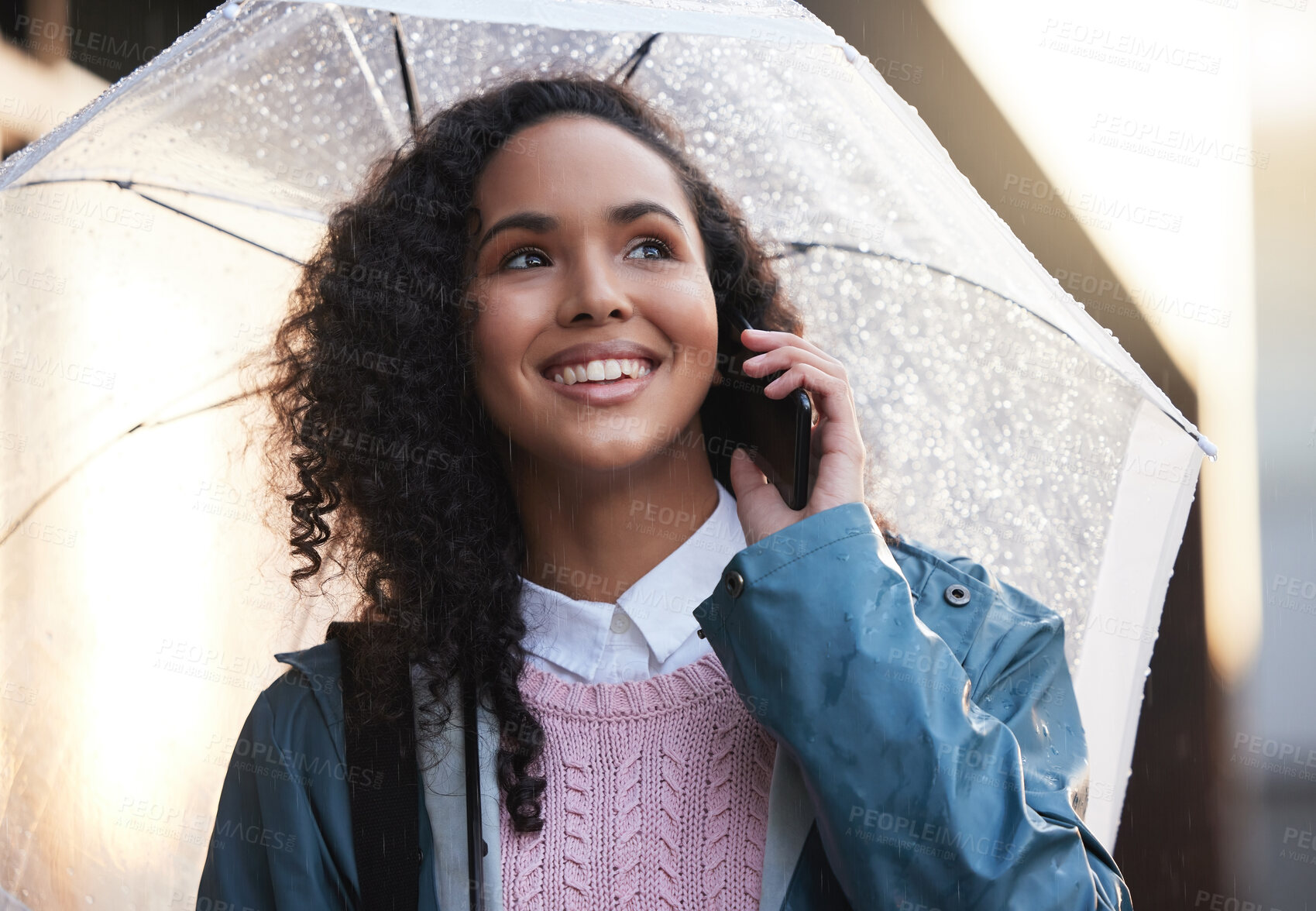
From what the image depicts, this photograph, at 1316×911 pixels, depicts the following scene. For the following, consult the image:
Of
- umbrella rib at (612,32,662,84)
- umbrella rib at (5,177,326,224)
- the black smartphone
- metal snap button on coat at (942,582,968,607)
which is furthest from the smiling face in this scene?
umbrella rib at (5,177,326,224)

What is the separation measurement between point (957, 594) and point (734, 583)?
36 cm

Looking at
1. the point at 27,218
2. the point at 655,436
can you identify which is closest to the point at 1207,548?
the point at 655,436

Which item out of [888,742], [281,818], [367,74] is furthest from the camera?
[367,74]

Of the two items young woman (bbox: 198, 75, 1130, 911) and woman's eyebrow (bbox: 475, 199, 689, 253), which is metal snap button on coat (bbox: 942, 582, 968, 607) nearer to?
young woman (bbox: 198, 75, 1130, 911)

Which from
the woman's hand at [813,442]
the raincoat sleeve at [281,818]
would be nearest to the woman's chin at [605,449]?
the woman's hand at [813,442]

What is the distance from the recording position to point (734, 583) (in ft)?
4.67

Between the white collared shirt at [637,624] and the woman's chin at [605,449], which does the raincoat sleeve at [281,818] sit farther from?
the woman's chin at [605,449]

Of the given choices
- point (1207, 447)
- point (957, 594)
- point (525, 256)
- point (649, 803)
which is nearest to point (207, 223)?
point (525, 256)

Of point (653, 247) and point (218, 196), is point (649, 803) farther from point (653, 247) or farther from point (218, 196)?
point (218, 196)

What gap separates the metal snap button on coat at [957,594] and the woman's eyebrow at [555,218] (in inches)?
27.6

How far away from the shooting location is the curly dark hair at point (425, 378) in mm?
1846

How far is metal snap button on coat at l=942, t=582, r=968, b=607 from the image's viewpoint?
1565mm

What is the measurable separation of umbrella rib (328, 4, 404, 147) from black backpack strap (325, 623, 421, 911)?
1.02 meters

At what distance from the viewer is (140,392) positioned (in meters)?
2.29
